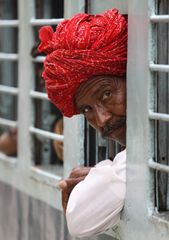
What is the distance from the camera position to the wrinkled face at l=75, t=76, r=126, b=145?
4281mm

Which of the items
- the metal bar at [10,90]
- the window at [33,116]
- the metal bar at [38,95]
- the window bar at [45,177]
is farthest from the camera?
the metal bar at [10,90]

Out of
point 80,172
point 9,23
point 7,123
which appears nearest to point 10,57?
point 9,23

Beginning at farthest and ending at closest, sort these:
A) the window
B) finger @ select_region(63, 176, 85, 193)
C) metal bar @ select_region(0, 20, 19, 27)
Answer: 1. metal bar @ select_region(0, 20, 19, 27)
2. the window
3. finger @ select_region(63, 176, 85, 193)

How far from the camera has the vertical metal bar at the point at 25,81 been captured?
20.0ft

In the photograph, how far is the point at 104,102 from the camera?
14.0 feet

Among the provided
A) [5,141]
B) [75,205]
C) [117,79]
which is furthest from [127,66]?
[5,141]

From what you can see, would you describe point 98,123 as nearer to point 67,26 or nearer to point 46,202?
point 67,26

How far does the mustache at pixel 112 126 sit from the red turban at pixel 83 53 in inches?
8.0

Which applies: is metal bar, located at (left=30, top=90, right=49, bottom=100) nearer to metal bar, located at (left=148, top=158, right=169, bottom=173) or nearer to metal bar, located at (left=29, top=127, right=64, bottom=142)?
metal bar, located at (left=29, top=127, right=64, bottom=142)

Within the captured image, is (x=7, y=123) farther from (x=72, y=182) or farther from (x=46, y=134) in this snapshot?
(x=72, y=182)

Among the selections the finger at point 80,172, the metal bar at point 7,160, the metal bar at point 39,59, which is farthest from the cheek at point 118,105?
the metal bar at point 7,160

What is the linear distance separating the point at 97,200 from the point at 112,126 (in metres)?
0.34

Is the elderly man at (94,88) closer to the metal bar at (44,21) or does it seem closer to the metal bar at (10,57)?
the metal bar at (44,21)

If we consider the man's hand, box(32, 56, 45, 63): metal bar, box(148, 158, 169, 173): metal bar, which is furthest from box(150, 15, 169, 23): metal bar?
box(32, 56, 45, 63): metal bar
